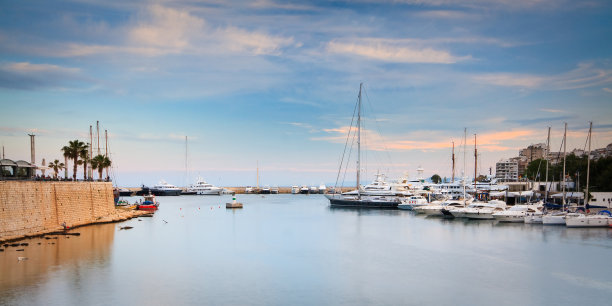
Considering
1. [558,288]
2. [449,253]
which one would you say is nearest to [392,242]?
[449,253]

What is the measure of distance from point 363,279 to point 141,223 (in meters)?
36.8

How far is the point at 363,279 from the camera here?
2573 centimetres

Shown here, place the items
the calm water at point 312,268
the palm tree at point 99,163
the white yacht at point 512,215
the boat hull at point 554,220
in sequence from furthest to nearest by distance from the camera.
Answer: the palm tree at point 99,163, the white yacht at point 512,215, the boat hull at point 554,220, the calm water at point 312,268

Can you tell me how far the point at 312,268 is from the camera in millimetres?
28844

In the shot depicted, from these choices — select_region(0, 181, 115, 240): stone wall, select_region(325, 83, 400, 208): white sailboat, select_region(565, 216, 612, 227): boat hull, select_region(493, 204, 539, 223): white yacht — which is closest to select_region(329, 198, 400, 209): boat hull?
select_region(325, 83, 400, 208): white sailboat

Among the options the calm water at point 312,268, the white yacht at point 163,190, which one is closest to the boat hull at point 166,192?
the white yacht at point 163,190

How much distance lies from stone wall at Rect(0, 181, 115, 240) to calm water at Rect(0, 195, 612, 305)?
1.78 metres

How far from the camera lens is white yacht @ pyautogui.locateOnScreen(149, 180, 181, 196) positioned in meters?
145

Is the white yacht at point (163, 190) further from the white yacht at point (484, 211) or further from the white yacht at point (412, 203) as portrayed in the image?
the white yacht at point (484, 211)

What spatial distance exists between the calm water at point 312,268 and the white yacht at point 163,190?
102622 mm

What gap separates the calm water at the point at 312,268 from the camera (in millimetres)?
21734

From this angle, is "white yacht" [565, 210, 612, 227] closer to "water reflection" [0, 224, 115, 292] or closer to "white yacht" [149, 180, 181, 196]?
"water reflection" [0, 224, 115, 292]

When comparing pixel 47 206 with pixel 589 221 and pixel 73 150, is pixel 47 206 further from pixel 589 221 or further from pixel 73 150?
pixel 589 221

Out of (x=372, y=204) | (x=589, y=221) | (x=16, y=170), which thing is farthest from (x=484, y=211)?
(x=16, y=170)
